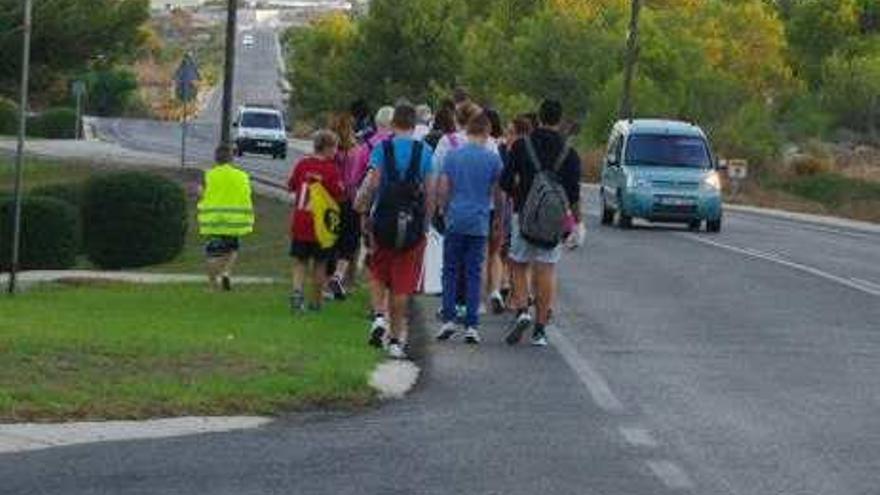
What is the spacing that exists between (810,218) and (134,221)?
27.1 metres

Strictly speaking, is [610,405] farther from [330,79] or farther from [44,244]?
[330,79]

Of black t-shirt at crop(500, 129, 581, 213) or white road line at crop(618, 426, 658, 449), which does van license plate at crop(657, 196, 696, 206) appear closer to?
black t-shirt at crop(500, 129, 581, 213)

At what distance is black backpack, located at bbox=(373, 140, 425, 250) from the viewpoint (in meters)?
17.3

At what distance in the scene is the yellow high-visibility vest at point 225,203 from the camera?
83.0ft

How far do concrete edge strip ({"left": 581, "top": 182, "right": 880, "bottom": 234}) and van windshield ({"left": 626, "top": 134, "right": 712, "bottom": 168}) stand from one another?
430 inches

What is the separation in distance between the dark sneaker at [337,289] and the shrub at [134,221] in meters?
12.6

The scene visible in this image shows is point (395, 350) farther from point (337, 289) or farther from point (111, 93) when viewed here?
point (111, 93)

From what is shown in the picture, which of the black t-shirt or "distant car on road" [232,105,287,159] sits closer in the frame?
the black t-shirt

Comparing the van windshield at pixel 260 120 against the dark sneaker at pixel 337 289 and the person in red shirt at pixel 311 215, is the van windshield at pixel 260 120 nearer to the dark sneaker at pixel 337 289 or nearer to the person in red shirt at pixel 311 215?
the dark sneaker at pixel 337 289

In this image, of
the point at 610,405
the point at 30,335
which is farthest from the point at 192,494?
the point at 30,335

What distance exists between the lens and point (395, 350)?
17.0 metres

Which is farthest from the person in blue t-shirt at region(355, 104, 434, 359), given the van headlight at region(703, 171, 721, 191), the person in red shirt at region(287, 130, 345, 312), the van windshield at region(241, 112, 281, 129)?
the van windshield at region(241, 112, 281, 129)

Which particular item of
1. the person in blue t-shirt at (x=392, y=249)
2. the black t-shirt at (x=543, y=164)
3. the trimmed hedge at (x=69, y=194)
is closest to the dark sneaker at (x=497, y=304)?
the black t-shirt at (x=543, y=164)

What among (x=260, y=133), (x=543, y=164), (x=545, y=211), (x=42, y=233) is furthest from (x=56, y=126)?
(x=545, y=211)
